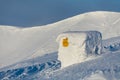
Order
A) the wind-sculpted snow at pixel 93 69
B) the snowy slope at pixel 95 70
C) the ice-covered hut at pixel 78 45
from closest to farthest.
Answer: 1. the snowy slope at pixel 95 70
2. the wind-sculpted snow at pixel 93 69
3. the ice-covered hut at pixel 78 45

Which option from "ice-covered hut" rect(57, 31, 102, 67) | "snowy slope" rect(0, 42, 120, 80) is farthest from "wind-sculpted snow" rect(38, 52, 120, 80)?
"ice-covered hut" rect(57, 31, 102, 67)

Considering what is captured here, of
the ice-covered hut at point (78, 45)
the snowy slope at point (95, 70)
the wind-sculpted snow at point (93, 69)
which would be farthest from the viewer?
the ice-covered hut at point (78, 45)

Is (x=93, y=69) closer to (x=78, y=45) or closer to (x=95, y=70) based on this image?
(x=95, y=70)

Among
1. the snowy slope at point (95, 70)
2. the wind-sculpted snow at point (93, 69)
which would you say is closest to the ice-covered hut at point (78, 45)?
the snowy slope at point (95, 70)

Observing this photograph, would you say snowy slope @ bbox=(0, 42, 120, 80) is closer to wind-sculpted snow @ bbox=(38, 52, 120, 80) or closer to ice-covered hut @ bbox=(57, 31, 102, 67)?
Result: wind-sculpted snow @ bbox=(38, 52, 120, 80)

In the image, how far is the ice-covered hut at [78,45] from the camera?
84438 mm

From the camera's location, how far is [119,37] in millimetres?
171625

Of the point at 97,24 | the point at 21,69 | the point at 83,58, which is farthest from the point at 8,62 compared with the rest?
the point at 83,58

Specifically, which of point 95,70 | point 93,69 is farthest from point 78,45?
point 95,70

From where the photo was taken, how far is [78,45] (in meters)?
85.4

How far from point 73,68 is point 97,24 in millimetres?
109808

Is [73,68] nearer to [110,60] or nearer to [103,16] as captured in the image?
[110,60]

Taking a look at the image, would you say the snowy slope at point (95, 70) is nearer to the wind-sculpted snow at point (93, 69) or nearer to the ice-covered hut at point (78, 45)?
the wind-sculpted snow at point (93, 69)

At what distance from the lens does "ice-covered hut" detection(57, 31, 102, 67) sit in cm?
8444
